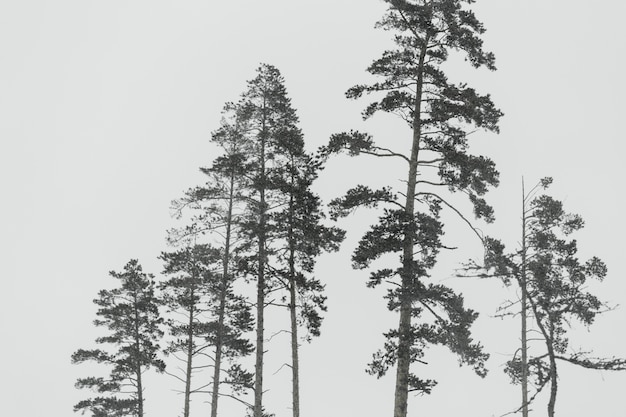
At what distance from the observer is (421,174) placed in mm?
15938

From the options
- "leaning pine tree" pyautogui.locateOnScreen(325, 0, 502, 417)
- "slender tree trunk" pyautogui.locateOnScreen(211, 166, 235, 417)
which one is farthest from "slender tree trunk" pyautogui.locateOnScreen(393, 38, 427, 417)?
"slender tree trunk" pyautogui.locateOnScreen(211, 166, 235, 417)

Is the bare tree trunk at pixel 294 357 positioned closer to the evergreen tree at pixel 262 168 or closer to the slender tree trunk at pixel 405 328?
the evergreen tree at pixel 262 168

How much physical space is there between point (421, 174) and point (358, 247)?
8.76ft

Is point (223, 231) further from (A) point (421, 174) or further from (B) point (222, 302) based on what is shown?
(A) point (421, 174)

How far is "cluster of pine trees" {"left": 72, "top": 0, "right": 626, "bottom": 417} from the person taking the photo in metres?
15.1

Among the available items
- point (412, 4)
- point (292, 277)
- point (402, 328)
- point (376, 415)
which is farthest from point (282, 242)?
point (376, 415)

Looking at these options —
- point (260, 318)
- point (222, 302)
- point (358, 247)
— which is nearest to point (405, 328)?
point (358, 247)

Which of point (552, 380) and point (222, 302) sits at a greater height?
point (222, 302)

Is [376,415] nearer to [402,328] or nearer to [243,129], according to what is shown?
[243,129]

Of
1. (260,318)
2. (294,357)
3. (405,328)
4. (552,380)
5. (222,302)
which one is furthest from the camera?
(222,302)

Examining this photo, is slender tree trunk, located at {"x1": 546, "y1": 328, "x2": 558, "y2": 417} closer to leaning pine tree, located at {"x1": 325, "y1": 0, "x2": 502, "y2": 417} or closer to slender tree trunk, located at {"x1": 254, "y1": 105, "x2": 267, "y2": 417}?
leaning pine tree, located at {"x1": 325, "y1": 0, "x2": 502, "y2": 417}

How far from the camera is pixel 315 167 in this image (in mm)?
19688

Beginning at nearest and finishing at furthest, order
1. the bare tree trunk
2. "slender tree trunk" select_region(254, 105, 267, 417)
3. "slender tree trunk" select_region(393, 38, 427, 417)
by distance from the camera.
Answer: "slender tree trunk" select_region(393, 38, 427, 417) → the bare tree trunk → "slender tree trunk" select_region(254, 105, 267, 417)

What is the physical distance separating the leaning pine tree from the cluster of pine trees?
0.04 metres
